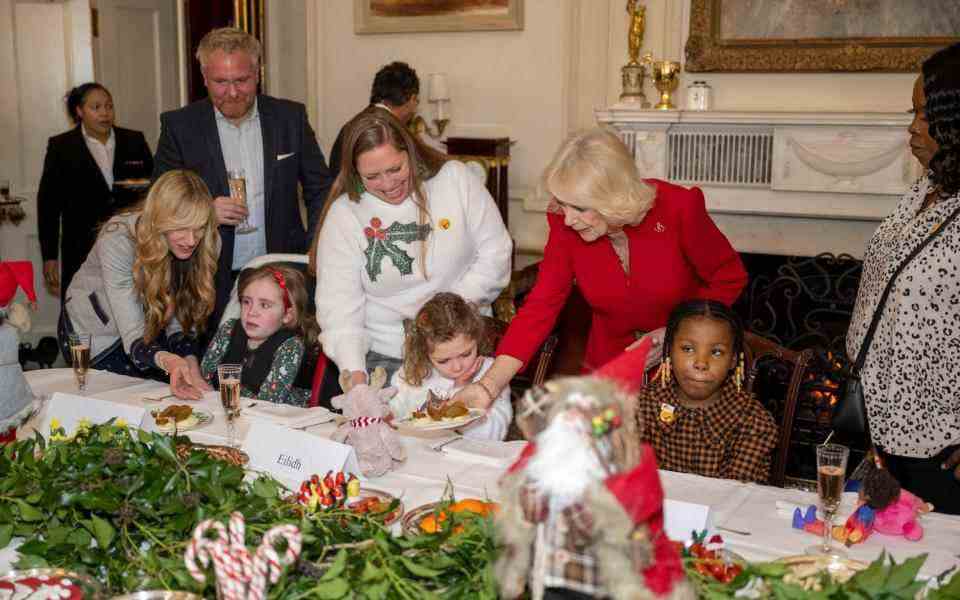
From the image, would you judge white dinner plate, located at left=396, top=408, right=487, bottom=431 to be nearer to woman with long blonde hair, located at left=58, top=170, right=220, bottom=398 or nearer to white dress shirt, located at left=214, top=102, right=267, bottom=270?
woman with long blonde hair, located at left=58, top=170, right=220, bottom=398

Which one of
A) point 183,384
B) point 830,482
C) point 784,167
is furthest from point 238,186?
point 784,167

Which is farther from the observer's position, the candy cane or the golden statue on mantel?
the golden statue on mantel

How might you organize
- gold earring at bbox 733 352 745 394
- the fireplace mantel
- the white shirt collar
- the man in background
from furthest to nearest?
the white shirt collar, the fireplace mantel, the man in background, gold earring at bbox 733 352 745 394

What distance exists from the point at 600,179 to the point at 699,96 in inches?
133

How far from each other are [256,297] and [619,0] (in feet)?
11.4

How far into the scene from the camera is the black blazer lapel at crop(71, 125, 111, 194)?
5262 millimetres

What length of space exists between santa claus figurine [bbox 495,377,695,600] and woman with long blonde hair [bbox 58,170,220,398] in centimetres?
192

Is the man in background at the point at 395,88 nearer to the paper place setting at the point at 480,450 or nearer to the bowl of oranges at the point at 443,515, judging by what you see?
the paper place setting at the point at 480,450

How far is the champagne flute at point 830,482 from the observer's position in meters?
1.67

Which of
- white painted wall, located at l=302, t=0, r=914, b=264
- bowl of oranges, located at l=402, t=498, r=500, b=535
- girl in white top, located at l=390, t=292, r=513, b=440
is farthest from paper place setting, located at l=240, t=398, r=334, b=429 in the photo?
white painted wall, located at l=302, t=0, r=914, b=264

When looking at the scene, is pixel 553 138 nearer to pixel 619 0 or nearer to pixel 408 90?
pixel 619 0

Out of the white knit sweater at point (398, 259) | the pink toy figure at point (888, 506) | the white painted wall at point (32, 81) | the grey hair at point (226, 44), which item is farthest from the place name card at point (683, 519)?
the white painted wall at point (32, 81)

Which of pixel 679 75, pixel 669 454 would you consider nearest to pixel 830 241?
pixel 679 75

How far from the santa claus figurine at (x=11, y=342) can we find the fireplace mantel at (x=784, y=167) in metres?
3.86
